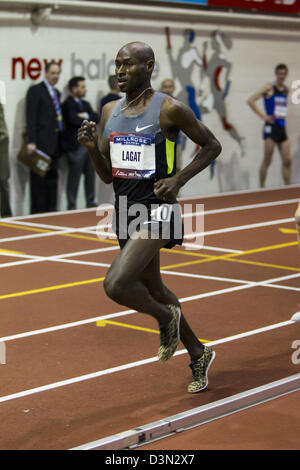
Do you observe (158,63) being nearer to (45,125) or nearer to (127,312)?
(45,125)

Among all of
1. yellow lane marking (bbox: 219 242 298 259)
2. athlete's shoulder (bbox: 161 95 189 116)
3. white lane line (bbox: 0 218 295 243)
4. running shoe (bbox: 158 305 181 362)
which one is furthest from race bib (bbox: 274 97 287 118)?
running shoe (bbox: 158 305 181 362)

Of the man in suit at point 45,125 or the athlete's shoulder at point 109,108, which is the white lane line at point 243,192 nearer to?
the man in suit at point 45,125

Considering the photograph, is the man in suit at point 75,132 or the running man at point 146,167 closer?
the running man at point 146,167

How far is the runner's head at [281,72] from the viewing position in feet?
60.3

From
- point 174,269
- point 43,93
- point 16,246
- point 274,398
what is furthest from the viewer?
point 43,93

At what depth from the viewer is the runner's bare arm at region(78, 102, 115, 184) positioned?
18.5ft

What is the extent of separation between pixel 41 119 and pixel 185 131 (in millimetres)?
8916

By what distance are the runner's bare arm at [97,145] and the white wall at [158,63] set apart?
8707 millimetres

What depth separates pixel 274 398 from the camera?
19.4 ft

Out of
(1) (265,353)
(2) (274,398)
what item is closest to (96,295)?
(1) (265,353)

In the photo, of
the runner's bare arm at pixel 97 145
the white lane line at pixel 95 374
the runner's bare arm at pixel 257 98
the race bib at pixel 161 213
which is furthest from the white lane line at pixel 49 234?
the race bib at pixel 161 213

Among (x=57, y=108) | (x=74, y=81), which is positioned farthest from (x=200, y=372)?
(x=74, y=81)

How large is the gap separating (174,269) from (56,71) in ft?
17.9

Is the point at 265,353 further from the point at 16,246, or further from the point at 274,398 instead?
the point at 16,246
